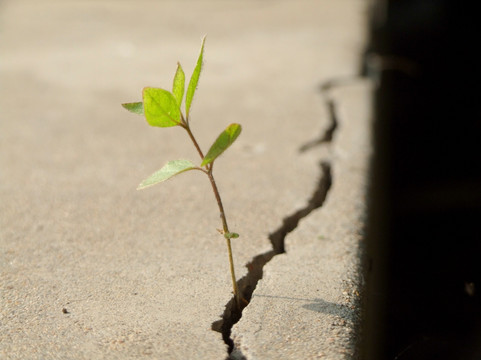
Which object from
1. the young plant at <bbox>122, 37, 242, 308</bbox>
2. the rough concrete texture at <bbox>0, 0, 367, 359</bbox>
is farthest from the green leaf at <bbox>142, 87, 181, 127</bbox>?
the rough concrete texture at <bbox>0, 0, 367, 359</bbox>

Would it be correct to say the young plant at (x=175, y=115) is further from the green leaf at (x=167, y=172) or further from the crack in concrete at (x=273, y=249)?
the crack in concrete at (x=273, y=249)

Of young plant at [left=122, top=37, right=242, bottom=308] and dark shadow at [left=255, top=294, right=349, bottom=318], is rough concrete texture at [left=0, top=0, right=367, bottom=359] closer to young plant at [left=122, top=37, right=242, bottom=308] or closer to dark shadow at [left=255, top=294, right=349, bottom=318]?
dark shadow at [left=255, top=294, right=349, bottom=318]

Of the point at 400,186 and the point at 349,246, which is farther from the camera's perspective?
the point at 400,186

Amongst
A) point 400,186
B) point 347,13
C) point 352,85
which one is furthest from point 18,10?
point 400,186

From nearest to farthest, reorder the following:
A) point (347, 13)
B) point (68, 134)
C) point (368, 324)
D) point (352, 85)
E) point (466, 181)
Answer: point (368, 324) < point (68, 134) < point (466, 181) < point (352, 85) < point (347, 13)

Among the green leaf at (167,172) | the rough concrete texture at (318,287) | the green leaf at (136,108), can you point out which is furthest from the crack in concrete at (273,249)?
the green leaf at (136,108)

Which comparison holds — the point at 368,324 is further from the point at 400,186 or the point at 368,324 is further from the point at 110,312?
the point at 400,186

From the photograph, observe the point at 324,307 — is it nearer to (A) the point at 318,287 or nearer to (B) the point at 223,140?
(A) the point at 318,287

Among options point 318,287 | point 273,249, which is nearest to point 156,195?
point 273,249
